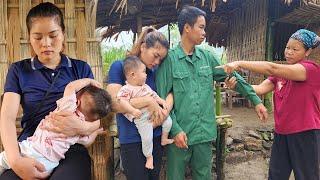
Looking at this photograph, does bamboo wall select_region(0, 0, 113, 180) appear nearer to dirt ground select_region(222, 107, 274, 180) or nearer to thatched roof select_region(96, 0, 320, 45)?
dirt ground select_region(222, 107, 274, 180)

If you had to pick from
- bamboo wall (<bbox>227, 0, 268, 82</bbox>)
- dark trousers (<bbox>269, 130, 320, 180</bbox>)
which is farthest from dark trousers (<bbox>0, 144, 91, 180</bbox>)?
bamboo wall (<bbox>227, 0, 268, 82</bbox>)

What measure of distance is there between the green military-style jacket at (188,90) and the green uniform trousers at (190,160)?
91 mm

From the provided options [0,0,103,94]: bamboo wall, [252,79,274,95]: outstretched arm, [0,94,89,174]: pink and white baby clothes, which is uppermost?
[0,0,103,94]: bamboo wall

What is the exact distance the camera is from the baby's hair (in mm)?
2549

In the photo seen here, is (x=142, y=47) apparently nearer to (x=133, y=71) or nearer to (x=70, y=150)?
(x=133, y=71)

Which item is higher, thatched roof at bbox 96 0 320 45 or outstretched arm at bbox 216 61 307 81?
thatched roof at bbox 96 0 320 45

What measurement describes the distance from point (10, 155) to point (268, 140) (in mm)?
5671

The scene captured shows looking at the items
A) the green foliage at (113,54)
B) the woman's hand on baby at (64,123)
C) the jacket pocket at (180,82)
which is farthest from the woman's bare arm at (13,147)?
the green foliage at (113,54)

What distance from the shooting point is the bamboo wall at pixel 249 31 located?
9336 millimetres

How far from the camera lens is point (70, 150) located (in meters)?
2.20

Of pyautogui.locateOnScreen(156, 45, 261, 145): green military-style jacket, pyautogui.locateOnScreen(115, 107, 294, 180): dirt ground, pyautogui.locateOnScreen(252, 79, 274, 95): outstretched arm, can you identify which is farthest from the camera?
pyautogui.locateOnScreen(115, 107, 294, 180): dirt ground

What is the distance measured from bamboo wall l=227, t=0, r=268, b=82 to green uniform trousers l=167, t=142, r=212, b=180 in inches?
269

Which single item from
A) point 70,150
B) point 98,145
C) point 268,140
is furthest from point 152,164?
point 268,140

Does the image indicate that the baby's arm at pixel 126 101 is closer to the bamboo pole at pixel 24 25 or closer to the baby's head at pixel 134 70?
the baby's head at pixel 134 70
